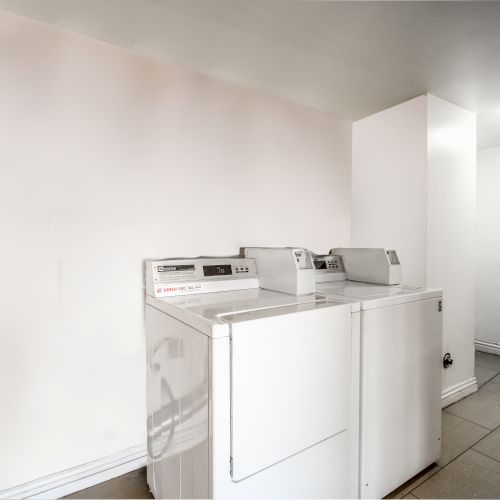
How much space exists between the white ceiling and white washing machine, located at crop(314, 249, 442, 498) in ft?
4.02

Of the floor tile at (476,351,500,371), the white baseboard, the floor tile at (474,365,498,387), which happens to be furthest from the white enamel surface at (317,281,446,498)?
the floor tile at (476,351,500,371)

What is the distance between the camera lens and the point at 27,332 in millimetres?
1470

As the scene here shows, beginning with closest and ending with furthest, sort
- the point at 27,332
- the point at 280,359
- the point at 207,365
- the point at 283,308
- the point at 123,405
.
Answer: the point at 207,365 → the point at 280,359 → the point at 283,308 → the point at 27,332 → the point at 123,405

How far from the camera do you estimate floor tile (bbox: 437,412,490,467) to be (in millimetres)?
1845

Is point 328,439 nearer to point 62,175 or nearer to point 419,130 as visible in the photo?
point 62,175

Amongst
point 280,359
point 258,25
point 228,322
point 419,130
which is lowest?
point 280,359

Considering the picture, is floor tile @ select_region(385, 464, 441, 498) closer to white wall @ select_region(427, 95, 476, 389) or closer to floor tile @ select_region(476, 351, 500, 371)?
white wall @ select_region(427, 95, 476, 389)

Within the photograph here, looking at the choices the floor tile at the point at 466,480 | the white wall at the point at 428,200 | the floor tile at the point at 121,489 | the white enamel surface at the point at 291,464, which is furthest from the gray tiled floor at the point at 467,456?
the floor tile at the point at 121,489

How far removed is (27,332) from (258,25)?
5.99 ft

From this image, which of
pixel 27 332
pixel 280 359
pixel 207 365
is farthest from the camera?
pixel 27 332

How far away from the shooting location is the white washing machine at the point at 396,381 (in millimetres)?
1452

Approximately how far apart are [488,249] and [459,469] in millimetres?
2638

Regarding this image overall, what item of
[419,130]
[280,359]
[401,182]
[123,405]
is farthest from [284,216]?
[123,405]

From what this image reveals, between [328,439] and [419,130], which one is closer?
[328,439]
